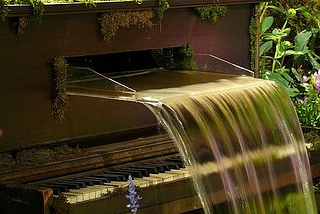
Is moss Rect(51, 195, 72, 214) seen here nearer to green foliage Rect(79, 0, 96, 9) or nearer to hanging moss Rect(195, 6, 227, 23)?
green foliage Rect(79, 0, 96, 9)

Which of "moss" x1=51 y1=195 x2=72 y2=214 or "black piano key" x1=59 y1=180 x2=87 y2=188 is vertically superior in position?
"black piano key" x1=59 y1=180 x2=87 y2=188

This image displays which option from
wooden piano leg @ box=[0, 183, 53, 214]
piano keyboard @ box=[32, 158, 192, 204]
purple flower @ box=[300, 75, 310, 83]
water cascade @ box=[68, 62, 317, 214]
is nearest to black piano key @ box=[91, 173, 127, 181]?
piano keyboard @ box=[32, 158, 192, 204]

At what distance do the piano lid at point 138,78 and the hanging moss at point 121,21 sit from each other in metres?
0.23

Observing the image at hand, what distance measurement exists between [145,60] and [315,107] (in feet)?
4.90

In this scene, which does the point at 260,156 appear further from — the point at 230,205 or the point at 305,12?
the point at 305,12

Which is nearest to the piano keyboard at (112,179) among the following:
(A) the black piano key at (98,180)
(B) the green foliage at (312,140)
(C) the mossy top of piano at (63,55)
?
(A) the black piano key at (98,180)

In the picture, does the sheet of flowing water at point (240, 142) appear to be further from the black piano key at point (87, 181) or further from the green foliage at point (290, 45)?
the green foliage at point (290, 45)

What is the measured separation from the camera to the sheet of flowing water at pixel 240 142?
4621mm

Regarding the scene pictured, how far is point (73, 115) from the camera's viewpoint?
4953 millimetres

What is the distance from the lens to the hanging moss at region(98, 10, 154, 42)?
499 centimetres

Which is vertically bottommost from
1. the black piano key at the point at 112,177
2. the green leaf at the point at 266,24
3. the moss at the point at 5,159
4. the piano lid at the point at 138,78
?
the black piano key at the point at 112,177

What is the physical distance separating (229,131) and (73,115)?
0.85 metres

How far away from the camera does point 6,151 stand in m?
4.65

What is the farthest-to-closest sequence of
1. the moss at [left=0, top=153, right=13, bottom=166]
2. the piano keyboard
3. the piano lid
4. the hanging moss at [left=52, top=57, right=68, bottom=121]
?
the hanging moss at [left=52, top=57, right=68, bottom=121]
the piano lid
the moss at [left=0, top=153, right=13, bottom=166]
the piano keyboard
